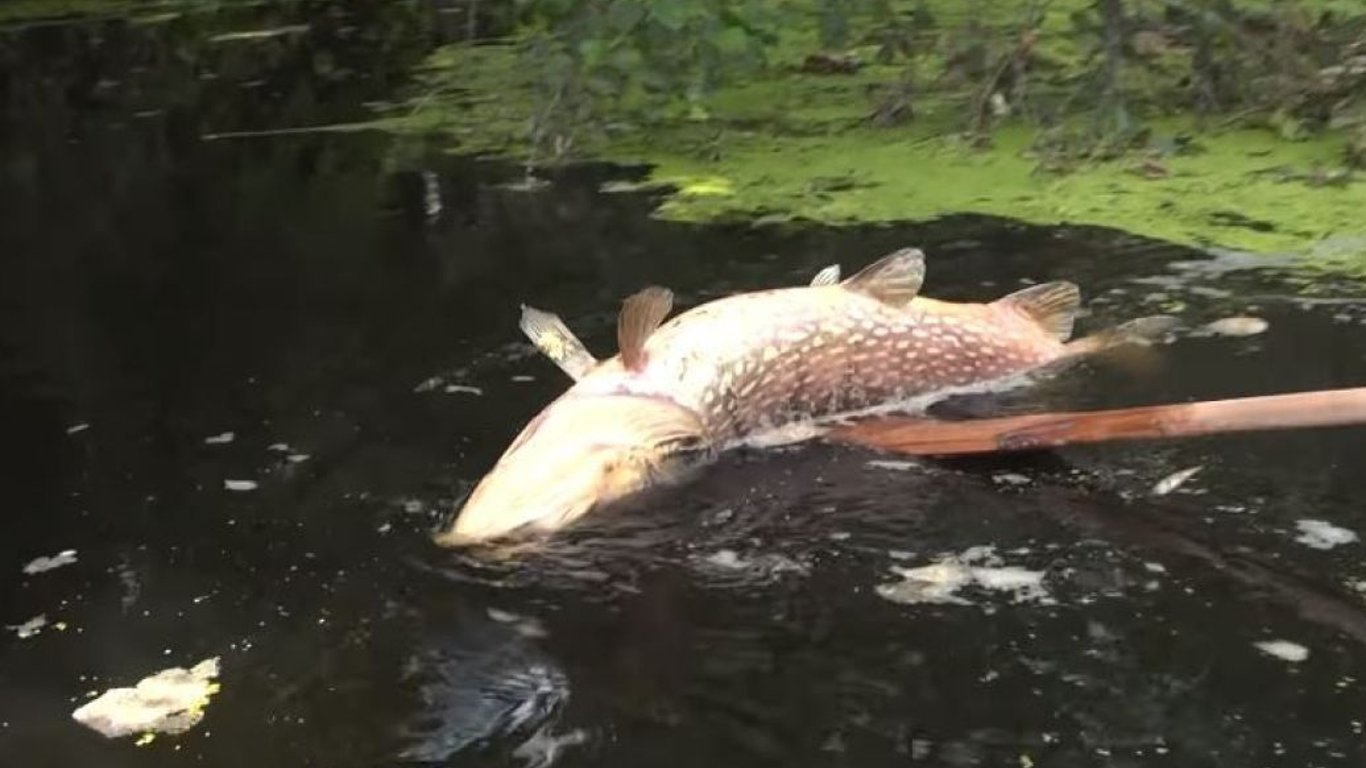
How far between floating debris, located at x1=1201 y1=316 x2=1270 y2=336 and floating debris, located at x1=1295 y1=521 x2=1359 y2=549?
904mm

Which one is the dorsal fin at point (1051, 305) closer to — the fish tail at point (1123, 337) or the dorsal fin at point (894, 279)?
the fish tail at point (1123, 337)

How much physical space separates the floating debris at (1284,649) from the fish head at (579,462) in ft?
3.34

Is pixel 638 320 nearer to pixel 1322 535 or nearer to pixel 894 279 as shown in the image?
pixel 894 279

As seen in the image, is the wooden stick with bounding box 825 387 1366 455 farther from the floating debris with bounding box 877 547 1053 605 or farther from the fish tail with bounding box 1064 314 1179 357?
the fish tail with bounding box 1064 314 1179 357

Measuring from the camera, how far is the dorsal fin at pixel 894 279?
326 cm

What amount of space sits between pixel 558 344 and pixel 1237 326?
1.45 m

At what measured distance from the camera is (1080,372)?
3.46m

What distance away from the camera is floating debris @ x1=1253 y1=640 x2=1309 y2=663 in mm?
2381

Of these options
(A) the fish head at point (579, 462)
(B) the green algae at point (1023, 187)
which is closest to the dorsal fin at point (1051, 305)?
(A) the fish head at point (579, 462)

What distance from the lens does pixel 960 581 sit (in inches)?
105

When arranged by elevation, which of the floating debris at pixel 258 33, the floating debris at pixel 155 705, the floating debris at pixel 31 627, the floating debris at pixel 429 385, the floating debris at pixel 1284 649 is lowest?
the floating debris at pixel 258 33

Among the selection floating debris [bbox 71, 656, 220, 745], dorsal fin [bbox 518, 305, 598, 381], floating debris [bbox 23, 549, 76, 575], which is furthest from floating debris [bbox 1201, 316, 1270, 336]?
floating debris [bbox 23, 549, 76, 575]

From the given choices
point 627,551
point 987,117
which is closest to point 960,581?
point 627,551

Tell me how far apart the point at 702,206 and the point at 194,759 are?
9.92 feet
